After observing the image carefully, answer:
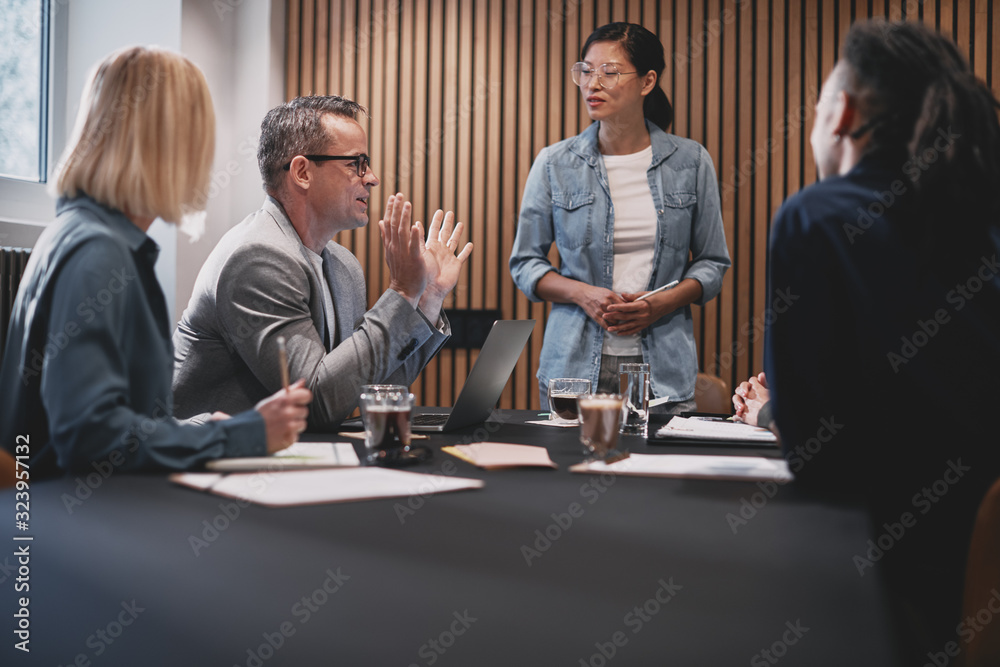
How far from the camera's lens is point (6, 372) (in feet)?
4.76

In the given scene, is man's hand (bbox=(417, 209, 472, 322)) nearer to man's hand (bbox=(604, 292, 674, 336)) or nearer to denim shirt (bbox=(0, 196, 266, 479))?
man's hand (bbox=(604, 292, 674, 336))

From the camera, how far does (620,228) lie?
316cm

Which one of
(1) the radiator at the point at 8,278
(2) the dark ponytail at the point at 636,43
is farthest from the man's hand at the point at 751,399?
(1) the radiator at the point at 8,278

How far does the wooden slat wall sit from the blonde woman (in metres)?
3.35

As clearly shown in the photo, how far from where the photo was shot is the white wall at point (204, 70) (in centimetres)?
431

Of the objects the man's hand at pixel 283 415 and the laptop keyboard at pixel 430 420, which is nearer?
the man's hand at pixel 283 415

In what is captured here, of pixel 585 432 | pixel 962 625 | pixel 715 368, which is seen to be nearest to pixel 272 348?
pixel 585 432

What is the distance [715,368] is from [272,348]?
316 centimetres

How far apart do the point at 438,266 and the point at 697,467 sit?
3.41 feet

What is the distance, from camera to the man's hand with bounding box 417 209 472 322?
221 cm

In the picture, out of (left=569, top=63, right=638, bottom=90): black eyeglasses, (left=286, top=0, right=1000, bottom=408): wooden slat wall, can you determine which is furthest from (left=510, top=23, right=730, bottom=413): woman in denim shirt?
(left=286, top=0, right=1000, bottom=408): wooden slat wall

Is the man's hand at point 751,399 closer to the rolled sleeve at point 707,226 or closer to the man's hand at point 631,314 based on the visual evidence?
the man's hand at point 631,314

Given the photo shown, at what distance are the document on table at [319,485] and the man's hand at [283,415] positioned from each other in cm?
8

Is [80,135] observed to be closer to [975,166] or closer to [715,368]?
[975,166]
